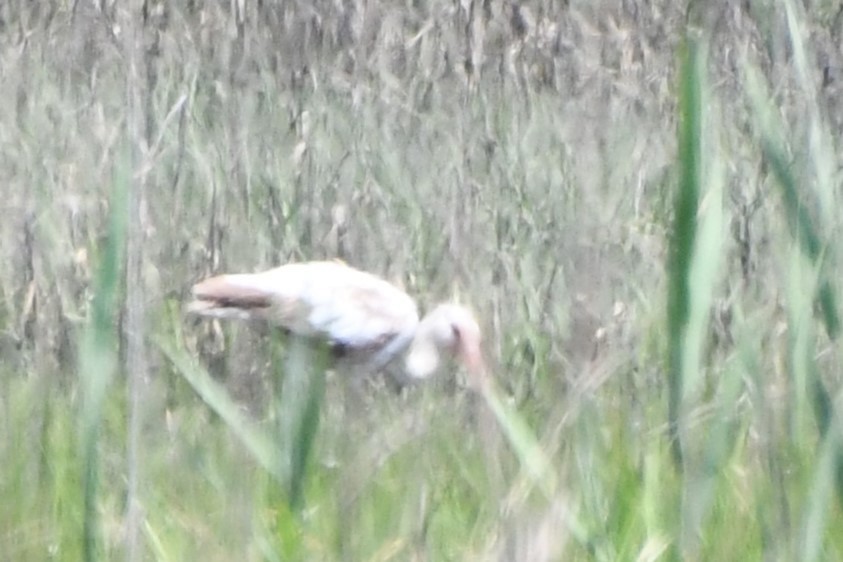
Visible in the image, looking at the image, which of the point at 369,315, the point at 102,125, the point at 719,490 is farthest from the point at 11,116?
the point at 719,490

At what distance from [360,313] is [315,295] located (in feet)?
1.02

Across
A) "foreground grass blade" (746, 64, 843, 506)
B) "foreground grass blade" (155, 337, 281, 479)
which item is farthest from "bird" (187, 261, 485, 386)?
"foreground grass blade" (746, 64, 843, 506)

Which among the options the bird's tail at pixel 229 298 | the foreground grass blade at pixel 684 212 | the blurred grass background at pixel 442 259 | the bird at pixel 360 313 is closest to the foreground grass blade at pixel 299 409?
the blurred grass background at pixel 442 259

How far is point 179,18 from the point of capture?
2920 millimetres

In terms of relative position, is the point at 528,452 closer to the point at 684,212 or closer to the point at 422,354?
the point at 684,212

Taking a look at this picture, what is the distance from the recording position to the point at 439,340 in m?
3.34

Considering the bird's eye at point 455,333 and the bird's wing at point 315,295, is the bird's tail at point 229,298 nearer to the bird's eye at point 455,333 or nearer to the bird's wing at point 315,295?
the bird's wing at point 315,295

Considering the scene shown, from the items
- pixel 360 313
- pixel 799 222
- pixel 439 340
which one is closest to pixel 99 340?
pixel 799 222

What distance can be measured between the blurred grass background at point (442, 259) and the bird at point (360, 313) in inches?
2.3

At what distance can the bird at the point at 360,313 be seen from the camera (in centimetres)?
277

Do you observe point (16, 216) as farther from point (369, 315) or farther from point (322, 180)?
point (369, 315)

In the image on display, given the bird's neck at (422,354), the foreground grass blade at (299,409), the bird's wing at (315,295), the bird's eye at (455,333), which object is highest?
the foreground grass blade at (299,409)

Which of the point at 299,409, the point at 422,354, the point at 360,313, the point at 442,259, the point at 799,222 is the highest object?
the point at 799,222

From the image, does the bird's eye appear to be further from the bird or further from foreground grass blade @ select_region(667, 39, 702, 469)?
foreground grass blade @ select_region(667, 39, 702, 469)
